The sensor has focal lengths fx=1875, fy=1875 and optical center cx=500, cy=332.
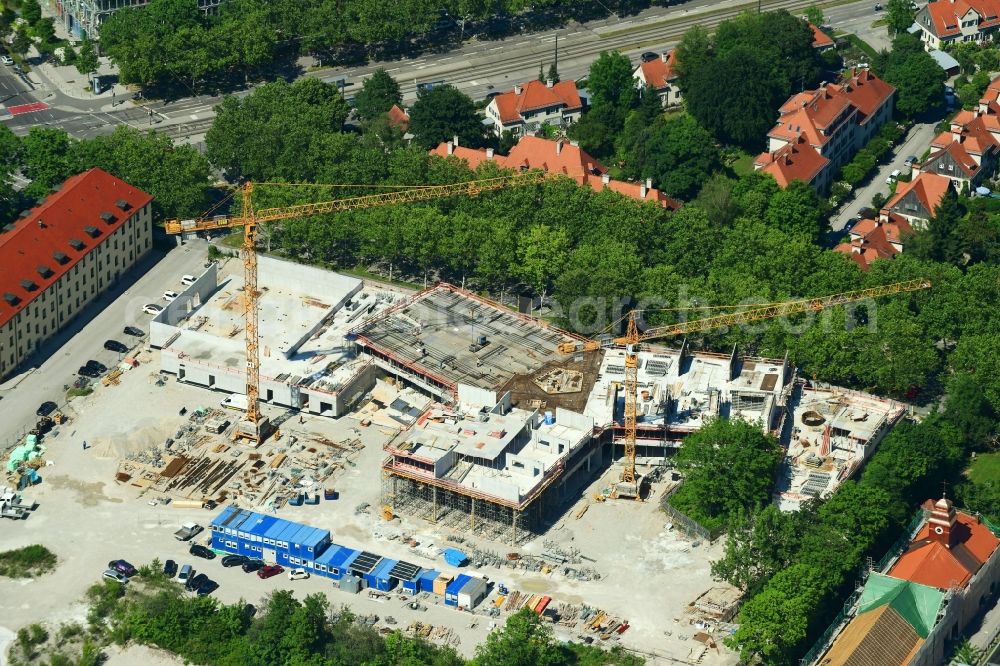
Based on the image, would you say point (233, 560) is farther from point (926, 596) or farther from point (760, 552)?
point (926, 596)

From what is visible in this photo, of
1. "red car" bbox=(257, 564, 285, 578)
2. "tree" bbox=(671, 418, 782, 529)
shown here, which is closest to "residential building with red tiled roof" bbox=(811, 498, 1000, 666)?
"tree" bbox=(671, 418, 782, 529)

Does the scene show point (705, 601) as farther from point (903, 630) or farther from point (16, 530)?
point (16, 530)

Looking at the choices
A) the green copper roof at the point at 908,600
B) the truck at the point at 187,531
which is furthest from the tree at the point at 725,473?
the truck at the point at 187,531

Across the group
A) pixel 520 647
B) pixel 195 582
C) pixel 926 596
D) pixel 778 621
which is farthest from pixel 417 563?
pixel 926 596

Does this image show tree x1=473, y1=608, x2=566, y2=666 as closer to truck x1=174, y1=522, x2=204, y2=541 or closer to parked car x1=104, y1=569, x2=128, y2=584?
truck x1=174, y1=522, x2=204, y2=541

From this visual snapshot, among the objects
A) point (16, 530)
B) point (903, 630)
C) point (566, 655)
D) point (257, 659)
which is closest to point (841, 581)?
point (903, 630)

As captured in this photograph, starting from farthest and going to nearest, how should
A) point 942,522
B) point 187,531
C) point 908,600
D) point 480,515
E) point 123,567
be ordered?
point 480,515, point 187,531, point 123,567, point 942,522, point 908,600
